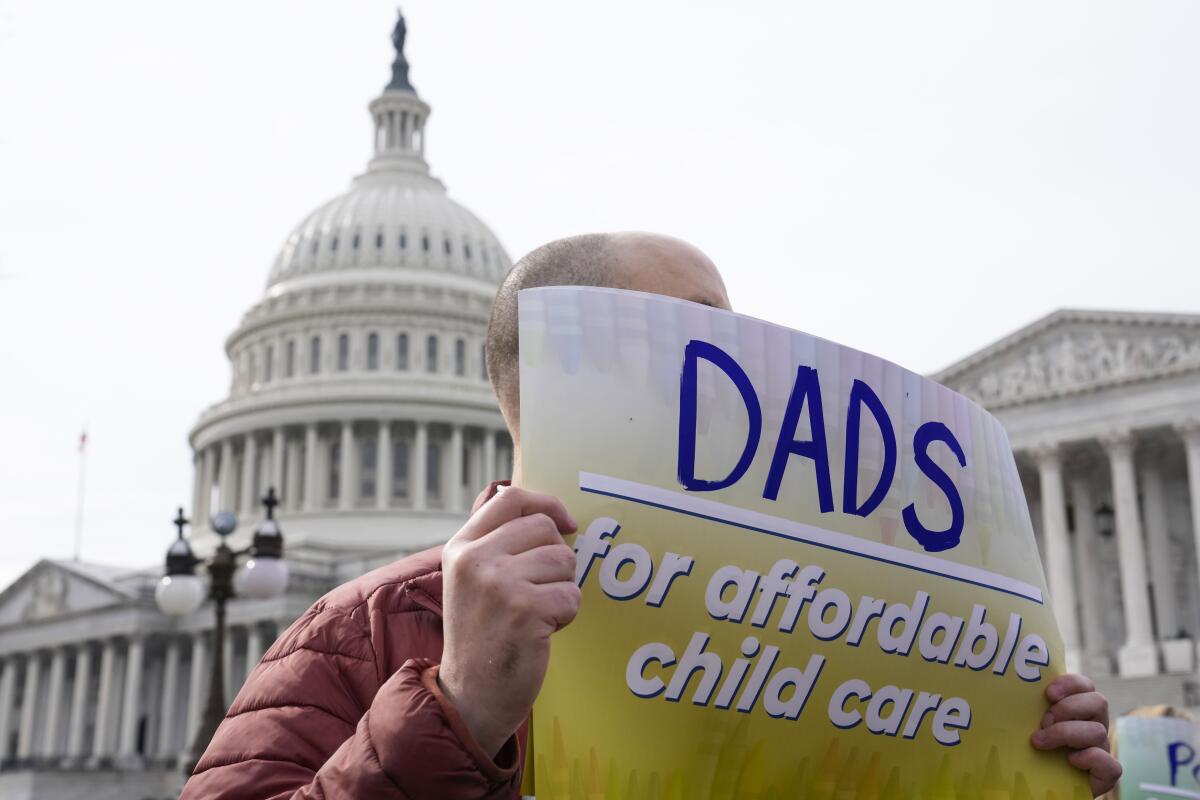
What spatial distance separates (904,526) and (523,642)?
0.84m

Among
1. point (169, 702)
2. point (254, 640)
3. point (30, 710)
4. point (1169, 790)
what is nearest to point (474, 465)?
point (254, 640)

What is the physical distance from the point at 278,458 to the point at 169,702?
49.8 ft

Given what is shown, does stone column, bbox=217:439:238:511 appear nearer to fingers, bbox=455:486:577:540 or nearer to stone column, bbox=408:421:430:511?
stone column, bbox=408:421:430:511

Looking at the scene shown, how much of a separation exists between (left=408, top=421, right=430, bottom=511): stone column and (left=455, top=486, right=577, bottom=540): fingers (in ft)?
241

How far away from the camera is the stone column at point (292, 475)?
7688 centimetres

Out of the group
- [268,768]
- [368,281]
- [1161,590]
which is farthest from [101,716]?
[268,768]

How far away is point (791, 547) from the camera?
7.54 feet

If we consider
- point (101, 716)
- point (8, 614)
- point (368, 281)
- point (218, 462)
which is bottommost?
point (101, 716)

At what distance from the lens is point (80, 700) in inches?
2889

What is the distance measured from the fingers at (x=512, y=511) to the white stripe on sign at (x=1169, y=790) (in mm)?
4900

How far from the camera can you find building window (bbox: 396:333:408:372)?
81188 mm

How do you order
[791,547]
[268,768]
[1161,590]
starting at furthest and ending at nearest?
[1161,590]
[791,547]
[268,768]

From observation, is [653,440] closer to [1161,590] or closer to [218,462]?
[1161,590]

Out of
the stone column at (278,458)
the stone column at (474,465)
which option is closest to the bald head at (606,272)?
the stone column at (474,465)
